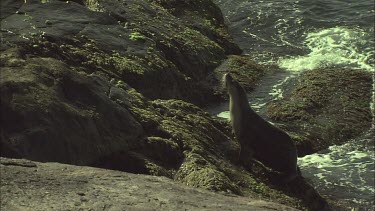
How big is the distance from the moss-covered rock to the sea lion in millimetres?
1913

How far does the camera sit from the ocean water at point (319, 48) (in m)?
12.3

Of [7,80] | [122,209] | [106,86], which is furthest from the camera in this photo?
[106,86]

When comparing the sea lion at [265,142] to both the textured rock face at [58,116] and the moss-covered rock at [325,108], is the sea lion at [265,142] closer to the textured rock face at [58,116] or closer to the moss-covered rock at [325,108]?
the moss-covered rock at [325,108]

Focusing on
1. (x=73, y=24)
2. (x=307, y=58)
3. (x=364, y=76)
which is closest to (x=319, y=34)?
(x=307, y=58)

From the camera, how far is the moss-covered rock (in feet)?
44.9

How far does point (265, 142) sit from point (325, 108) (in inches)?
154

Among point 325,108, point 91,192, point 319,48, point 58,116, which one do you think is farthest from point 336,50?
point 91,192

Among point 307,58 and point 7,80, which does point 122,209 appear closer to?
point 7,80

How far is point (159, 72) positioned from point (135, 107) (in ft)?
10.4

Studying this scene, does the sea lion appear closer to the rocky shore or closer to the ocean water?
the rocky shore

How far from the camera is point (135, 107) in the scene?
9.77 metres

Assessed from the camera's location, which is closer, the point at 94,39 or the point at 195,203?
the point at 195,203

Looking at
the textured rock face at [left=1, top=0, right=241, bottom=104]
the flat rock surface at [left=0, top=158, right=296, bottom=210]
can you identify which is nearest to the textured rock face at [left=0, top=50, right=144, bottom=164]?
the flat rock surface at [left=0, top=158, right=296, bottom=210]

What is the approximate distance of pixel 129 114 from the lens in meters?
9.19
